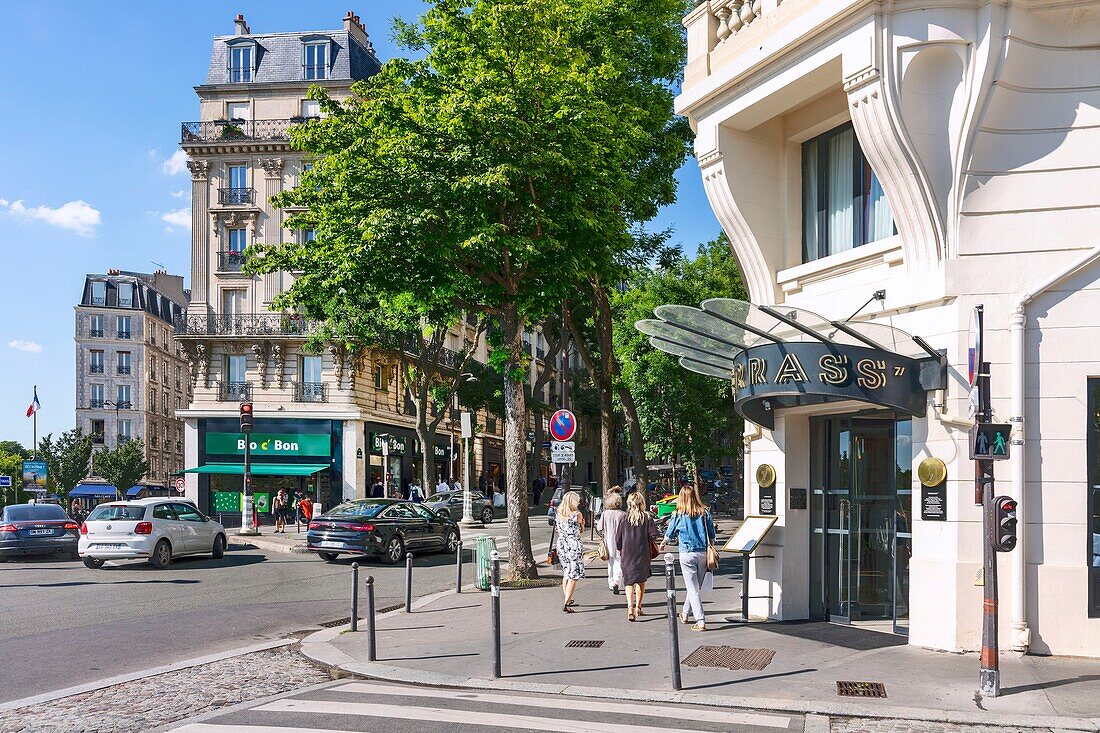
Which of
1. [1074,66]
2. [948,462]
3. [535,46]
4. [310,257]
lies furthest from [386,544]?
[1074,66]

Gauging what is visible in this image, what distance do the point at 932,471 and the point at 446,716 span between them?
229 inches

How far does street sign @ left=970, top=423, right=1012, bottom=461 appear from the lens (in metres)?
8.04

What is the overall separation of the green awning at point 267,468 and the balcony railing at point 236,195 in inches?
489

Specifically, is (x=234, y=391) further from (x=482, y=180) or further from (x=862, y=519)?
(x=862, y=519)

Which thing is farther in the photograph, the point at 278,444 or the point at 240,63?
the point at 240,63

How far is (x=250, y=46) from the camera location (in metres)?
49.3

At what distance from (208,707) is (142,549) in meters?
13.3

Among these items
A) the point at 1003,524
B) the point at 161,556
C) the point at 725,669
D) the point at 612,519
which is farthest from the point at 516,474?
the point at 1003,524

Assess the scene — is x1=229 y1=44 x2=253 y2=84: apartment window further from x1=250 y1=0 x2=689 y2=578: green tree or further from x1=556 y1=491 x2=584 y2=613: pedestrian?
x1=556 y1=491 x2=584 y2=613: pedestrian

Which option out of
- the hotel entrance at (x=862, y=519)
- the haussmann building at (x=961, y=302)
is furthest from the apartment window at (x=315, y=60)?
the hotel entrance at (x=862, y=519)

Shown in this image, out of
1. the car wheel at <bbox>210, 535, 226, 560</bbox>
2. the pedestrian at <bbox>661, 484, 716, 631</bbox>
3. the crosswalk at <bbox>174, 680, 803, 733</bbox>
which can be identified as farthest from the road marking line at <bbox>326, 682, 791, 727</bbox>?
the car wheel at <bbox>210, 535, 226, 560</bbox>

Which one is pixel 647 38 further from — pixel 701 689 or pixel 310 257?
pixel 701 689

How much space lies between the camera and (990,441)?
805 cm

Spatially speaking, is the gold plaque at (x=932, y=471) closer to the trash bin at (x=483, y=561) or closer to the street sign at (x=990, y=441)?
the street sign at (x=990, y=441)
